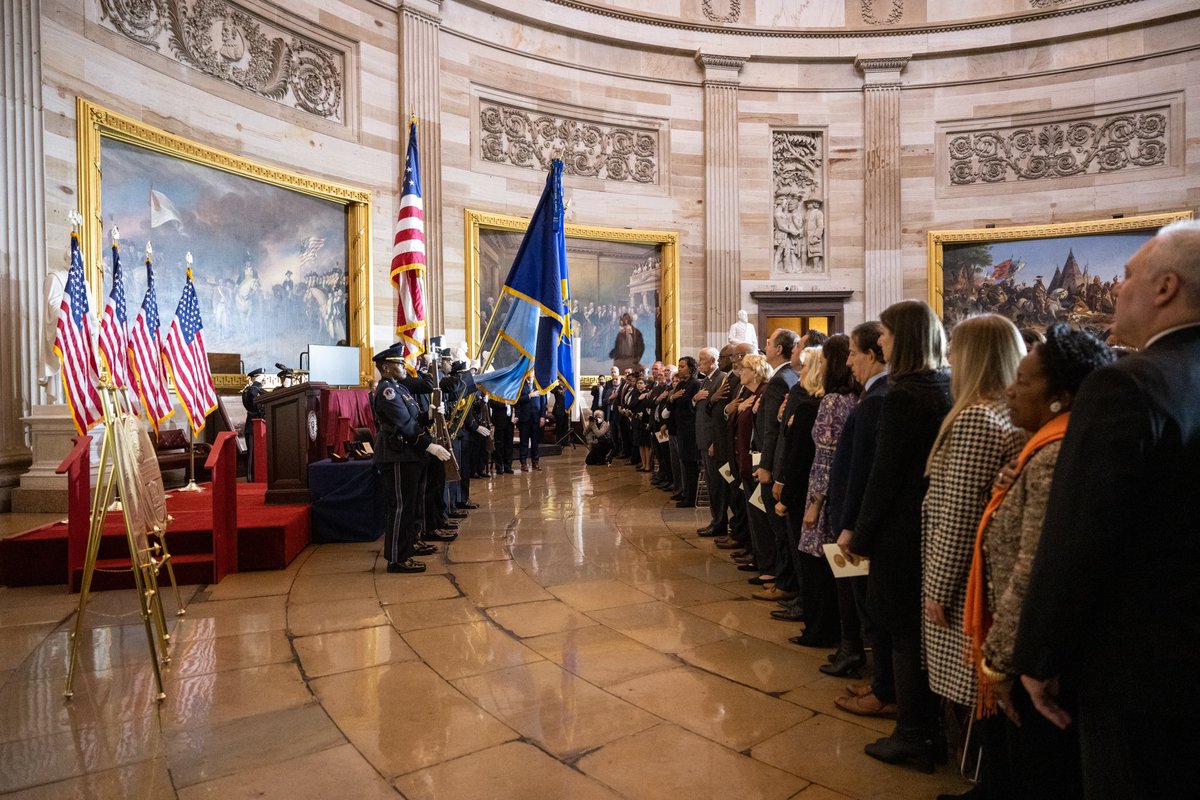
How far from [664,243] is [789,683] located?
15307 millimetres

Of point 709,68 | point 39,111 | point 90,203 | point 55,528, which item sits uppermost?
point 709,68

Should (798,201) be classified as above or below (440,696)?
above

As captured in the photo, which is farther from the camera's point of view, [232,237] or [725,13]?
[725,13]

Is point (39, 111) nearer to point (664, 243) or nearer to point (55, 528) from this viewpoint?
point (55, 528)

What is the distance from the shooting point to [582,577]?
570 cm

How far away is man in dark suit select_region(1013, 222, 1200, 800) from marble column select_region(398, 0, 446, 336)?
13.8 metres

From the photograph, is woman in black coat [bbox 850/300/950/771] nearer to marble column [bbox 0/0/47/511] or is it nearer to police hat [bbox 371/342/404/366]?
police hat [bbox 371/342/404/366]

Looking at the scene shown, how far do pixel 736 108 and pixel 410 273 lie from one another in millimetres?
13101

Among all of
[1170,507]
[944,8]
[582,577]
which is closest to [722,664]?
[582,577]

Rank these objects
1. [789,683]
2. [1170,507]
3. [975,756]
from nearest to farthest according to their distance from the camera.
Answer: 1. [1170,507]
2. [975,756]
3. [789,683]

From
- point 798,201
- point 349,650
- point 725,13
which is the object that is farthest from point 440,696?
point 725,13

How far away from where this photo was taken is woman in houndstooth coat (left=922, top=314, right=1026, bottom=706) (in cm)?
232

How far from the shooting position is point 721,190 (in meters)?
18.4

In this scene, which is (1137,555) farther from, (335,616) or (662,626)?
(335,616)
